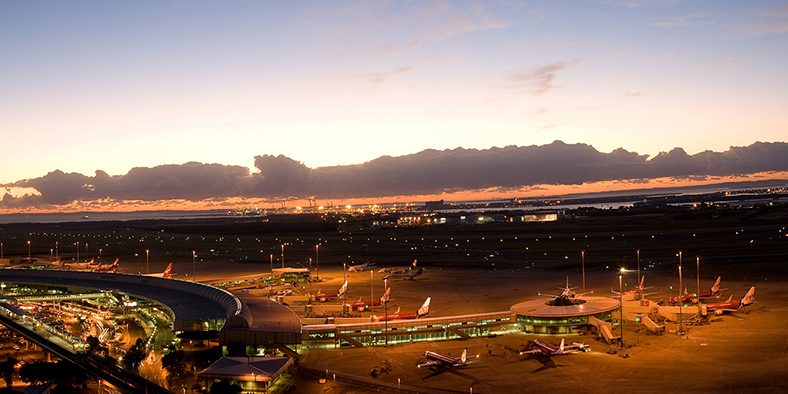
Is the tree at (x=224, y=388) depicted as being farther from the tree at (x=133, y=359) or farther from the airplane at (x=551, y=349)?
the airplane at (x=551, y=349)

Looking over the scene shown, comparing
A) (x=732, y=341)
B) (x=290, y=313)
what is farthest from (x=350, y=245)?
(x=732, y=341)

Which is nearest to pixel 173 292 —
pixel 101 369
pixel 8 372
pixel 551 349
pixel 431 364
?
pixel 101 369

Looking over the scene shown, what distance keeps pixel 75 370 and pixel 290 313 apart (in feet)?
70.1

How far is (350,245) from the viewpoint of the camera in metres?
192

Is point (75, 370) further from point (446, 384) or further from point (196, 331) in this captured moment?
point (446, 384)

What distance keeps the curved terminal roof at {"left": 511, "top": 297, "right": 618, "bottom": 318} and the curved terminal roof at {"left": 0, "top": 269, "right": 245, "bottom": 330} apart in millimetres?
26204

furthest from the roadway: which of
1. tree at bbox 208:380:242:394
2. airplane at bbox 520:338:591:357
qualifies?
airplane at bbox 520:338:591:357

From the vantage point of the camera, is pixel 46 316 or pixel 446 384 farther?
pixel 46 316

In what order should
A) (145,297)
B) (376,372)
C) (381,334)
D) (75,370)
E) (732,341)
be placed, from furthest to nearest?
(145,297), (381,334), (732,341), (376,372), (75,370)

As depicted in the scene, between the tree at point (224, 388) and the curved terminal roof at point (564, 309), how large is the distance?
31435 millimetres

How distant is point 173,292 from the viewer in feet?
275

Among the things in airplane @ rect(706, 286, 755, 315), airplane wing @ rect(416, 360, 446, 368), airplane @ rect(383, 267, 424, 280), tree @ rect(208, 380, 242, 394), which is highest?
tree @ rect(208, 380, 242, 394)

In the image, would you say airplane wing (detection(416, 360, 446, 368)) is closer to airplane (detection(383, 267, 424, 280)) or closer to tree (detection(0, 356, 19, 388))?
tree (detection(0, 356, 19, 388))

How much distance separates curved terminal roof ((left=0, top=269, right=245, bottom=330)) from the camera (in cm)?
6343
